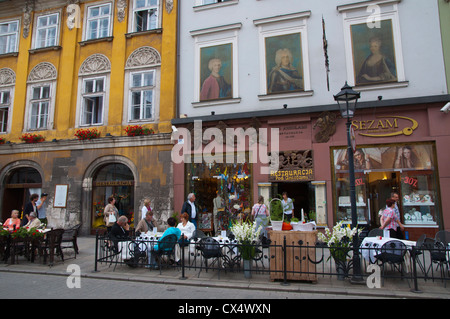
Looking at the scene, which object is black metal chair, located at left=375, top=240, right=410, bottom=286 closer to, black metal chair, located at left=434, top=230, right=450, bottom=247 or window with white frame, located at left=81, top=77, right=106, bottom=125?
black metal chair, located at left=434, top=230, right=450, bottom=247

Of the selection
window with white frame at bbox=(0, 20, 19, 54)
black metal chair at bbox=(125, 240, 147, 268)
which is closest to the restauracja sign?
black metal chair at bbox=(125, 240, 147, 268)

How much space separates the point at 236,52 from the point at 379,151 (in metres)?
6.71

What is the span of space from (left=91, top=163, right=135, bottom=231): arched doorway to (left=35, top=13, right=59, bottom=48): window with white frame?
7.23 m

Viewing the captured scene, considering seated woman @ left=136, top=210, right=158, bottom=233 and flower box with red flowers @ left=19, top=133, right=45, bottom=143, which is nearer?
seated woman @ left=136, top=210, right=158, bottom=233

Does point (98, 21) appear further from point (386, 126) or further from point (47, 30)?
point (386, 126)

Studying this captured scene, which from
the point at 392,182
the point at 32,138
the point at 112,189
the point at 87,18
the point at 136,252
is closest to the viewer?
the point at 136,252

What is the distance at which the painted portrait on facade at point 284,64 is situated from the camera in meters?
12.3

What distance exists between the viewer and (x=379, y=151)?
439 inches

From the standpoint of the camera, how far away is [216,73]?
13.4 metres

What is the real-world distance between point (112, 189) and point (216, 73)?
6.90 meters

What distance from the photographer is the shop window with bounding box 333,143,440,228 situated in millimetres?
10617

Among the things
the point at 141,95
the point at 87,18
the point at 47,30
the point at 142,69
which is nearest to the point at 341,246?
the point at 141,95

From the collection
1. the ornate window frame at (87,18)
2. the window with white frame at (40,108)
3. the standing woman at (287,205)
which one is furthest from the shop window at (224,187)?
the window with white frame at (40,108)
